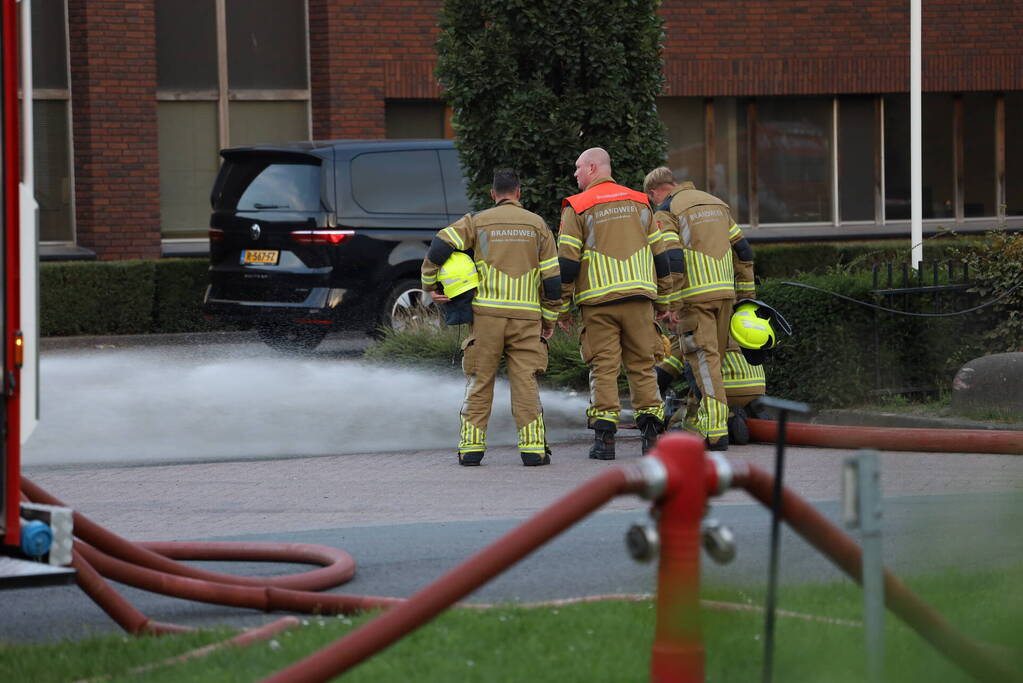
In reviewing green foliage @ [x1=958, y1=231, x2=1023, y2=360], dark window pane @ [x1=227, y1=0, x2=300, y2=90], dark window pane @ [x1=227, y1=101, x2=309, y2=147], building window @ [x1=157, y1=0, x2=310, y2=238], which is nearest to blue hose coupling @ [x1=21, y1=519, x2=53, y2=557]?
green foliage @ [x1=958, y1=231, x2=1023, y2=360]

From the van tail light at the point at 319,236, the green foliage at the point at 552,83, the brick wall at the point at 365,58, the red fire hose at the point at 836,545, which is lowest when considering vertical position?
the red fire hose at the point at 836,545

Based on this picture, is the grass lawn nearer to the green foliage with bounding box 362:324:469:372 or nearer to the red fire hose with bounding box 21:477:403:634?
the red fire hose with bounding box 21:477:403:634

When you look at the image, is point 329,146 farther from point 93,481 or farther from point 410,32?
point 93,481

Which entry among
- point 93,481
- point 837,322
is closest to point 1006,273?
point 837,322

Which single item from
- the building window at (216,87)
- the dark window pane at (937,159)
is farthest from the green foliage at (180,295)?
the dark window pane at (937,159)

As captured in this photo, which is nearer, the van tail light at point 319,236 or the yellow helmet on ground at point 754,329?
the yellow helmet on ground at point 754,329

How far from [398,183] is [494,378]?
6.16m

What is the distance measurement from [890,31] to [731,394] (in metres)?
13.5

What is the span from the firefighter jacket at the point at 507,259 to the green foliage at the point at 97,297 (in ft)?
28.9

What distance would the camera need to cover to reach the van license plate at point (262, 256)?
14797 millimetres

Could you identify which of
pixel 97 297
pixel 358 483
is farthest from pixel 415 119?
pixel 358 483

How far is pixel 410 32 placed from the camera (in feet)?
66.1

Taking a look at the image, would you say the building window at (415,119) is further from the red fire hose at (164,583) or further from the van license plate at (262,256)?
the red fire hose at (164,583)

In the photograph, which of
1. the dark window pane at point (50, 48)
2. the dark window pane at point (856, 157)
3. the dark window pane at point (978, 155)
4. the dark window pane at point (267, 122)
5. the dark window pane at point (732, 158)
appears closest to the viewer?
the dark window pane at point (50, 48)
